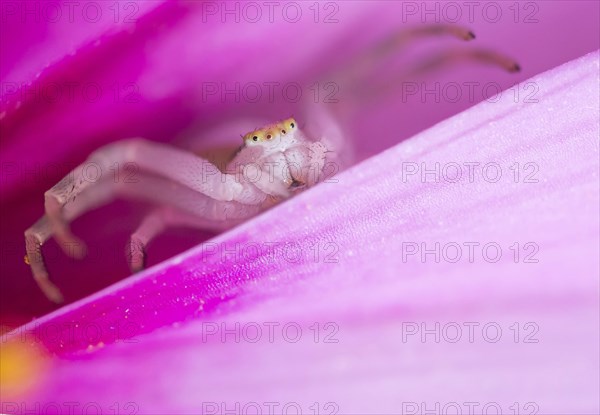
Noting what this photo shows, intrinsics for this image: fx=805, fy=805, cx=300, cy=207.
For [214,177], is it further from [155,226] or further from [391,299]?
[391,299]

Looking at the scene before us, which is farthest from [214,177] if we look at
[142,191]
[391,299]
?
[391,299]

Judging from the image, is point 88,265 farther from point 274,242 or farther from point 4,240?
point 274,242

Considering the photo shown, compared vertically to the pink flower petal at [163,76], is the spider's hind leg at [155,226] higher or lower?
lower

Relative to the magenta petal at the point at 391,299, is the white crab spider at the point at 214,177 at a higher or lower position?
higher

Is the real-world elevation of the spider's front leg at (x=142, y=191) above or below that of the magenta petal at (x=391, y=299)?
above

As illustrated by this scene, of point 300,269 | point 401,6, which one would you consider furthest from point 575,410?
point 401,6

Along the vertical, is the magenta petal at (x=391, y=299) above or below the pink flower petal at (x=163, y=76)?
below
